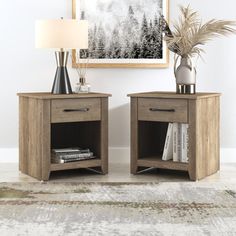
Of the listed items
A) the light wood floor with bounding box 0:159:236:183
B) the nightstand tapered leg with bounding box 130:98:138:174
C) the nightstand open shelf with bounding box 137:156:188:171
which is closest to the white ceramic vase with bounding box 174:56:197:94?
the nightstand tapered leg with bounding box 130:98:138:174

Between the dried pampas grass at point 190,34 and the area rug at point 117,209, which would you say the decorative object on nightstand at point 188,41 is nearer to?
the dried pampas grass at point 190,34

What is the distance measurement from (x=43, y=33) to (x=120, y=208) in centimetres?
143

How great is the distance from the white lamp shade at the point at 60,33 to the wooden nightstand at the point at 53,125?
332 mm

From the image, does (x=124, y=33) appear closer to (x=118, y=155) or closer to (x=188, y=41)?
(x=188, y=41)

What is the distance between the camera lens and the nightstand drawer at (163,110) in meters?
3.85

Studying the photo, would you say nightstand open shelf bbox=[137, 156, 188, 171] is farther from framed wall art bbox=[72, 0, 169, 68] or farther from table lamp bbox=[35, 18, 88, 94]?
framed wall art bbox=[72, 0, 169, 68]

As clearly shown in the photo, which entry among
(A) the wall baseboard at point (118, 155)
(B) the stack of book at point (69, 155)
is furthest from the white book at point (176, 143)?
(A) the wall baseboard at point (118, 155)

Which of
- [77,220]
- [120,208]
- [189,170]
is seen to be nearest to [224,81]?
[189,170]

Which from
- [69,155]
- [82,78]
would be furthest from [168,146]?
[82,78]

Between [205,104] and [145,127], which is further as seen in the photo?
[145,127]

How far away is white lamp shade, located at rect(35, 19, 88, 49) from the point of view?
3902 millimetres

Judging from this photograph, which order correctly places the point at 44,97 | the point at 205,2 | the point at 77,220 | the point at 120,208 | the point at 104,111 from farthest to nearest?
the point at 205,2 → the point at 104,111 → the point at 44,97 → the point at 120,208 → the point at 77,220

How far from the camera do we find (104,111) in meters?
4.07

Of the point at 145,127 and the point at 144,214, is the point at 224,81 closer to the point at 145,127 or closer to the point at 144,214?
the point at 145,127
